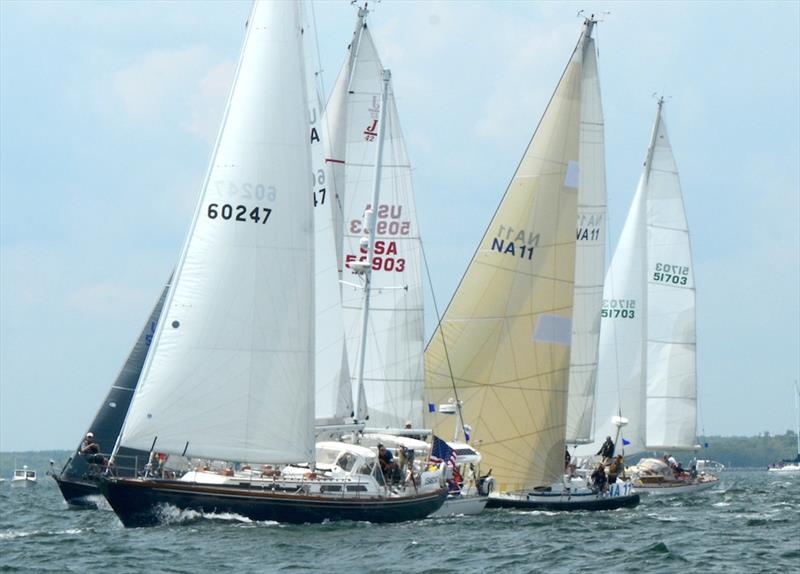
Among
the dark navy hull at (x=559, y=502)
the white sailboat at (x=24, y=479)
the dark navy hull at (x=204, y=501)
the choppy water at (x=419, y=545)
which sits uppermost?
the white sailboat at (x=24, y=479)

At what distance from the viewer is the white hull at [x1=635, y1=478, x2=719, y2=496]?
5681 centimetres

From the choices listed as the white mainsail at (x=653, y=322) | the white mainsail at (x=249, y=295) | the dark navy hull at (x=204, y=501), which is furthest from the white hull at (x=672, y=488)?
the white mainsail at (x=249, y=295)

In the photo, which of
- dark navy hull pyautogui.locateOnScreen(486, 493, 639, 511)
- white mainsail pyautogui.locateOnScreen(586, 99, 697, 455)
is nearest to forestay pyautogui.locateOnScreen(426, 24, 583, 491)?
dark navy hull pyautogui.locateOnScreen(486, 493, 639, 511)

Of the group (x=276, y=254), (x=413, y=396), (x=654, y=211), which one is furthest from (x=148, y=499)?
(x=654, y=211)

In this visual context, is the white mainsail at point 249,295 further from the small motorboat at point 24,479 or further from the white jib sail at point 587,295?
the small motorboat at point 24,479

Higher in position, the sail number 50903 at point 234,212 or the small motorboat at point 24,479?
the sail number 50903 at point 234,212

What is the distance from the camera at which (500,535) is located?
34.8 m

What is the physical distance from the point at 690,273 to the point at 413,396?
68.2 ft

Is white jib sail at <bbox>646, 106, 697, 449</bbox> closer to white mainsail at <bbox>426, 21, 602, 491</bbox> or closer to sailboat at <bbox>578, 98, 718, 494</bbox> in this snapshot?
sailboat at <bbox>578, 98, 718, 494</bbox>

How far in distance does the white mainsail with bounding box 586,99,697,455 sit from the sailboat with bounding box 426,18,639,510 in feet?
37.9

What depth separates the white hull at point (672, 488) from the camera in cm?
5681

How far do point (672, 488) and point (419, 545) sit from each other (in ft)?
91.1

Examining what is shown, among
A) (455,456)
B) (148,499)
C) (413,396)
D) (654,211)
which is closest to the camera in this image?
(148,499)

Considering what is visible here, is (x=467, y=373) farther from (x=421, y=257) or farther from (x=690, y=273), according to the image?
(x=690, y=273)
